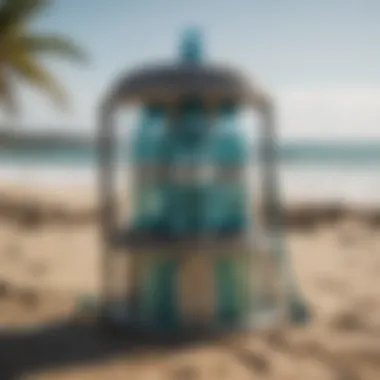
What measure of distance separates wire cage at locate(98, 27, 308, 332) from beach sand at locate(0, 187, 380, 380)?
42cm

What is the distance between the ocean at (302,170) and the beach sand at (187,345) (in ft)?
46.6

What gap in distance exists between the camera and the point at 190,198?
235 inches

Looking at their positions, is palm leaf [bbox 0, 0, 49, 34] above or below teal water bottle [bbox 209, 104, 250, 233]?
above

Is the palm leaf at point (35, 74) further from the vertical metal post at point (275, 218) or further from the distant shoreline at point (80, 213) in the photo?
the distant shoreline at point (80, 213)

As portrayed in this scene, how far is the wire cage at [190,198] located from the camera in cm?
586

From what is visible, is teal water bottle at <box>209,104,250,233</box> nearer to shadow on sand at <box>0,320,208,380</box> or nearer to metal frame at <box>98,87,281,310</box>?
metal frame at <box>98,87,281,310</box>

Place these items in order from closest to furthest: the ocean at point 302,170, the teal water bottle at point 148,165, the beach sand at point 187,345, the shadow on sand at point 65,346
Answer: the beach sand at point 187,345
the shadow on sand at point 65,346
the teal water bottle at point 148,165
the ocean at point 302,170

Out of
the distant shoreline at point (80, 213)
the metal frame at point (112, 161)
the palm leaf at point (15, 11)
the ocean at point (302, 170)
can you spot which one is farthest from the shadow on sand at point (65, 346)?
the ocean at point (302, 170)

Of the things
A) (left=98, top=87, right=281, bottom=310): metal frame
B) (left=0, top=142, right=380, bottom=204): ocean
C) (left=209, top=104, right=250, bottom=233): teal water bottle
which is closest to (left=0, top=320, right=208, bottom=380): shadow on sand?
(left=98, top=87, right=281, bottom=310): metal frame

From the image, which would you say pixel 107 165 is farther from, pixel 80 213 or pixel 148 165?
pixel 80 213

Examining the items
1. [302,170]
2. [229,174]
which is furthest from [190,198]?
[302,170]

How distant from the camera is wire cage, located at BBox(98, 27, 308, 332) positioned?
5859 mm

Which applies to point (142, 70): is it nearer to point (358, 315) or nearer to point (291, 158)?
point (358, 315)

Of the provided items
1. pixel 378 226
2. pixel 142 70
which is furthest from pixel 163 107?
pixel 378 226
